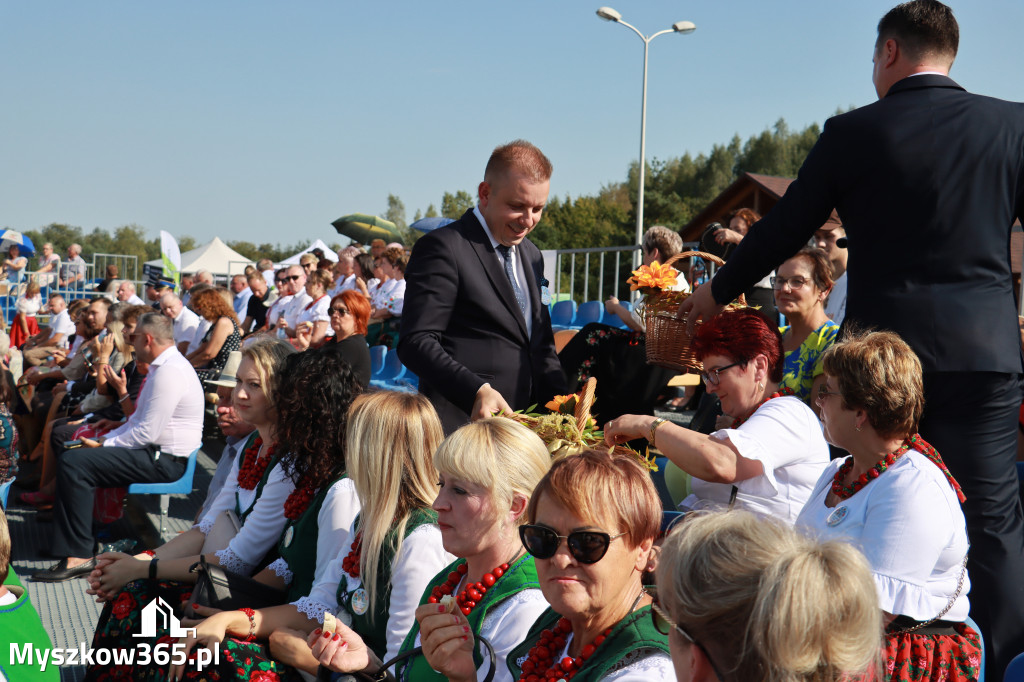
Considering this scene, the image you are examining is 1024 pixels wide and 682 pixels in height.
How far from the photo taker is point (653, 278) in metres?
3.62

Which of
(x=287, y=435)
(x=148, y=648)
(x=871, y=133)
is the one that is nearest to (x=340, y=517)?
(x=287, y=435)

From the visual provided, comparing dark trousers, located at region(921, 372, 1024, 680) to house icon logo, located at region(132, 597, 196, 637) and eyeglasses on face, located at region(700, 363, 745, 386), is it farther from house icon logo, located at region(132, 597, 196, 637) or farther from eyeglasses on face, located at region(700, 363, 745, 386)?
house icon logo, located at region(132, 597, 196, 637)

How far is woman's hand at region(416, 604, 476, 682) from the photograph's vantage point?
175 cm

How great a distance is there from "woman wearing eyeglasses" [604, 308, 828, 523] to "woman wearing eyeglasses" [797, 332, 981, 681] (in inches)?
16.2

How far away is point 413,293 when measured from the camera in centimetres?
302

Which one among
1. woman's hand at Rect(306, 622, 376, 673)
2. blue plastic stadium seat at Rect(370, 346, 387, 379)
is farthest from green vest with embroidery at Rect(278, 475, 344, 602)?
blue plastic stadium seat at Rect(370, 346, 387, 379)

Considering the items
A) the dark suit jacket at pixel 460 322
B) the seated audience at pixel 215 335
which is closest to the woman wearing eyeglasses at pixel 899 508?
the dark suit jacket at pixel 460 322

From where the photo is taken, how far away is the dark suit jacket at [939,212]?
2.29 m

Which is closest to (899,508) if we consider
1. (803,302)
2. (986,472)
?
(986,472)

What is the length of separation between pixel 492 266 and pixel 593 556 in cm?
159

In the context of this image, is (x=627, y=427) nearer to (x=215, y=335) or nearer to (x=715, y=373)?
(x=715, y=373)

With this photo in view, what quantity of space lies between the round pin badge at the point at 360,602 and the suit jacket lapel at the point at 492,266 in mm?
1077

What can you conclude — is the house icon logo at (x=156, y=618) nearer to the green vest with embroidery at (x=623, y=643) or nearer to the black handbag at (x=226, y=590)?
the black handbag at (x=226, y=590)

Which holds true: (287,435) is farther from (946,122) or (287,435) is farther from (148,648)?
(946,122)
